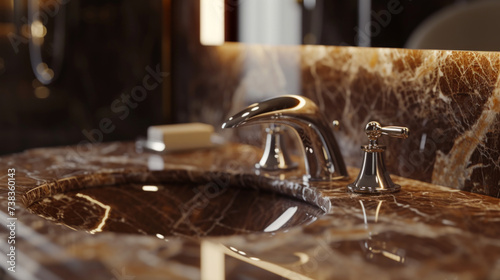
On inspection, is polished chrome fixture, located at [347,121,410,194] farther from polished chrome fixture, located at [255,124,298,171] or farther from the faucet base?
polished chrome fixture, located at [255,124,298,171]

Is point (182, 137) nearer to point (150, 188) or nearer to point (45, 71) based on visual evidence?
point (150, 188)

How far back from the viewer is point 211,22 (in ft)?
5.67

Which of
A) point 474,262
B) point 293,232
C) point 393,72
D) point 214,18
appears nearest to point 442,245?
point 474,262

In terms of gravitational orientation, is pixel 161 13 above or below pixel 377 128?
above

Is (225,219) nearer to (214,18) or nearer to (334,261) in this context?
(334,261)

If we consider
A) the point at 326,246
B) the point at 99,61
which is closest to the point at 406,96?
the point at 326,246

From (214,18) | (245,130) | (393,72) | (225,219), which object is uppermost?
(214,18)

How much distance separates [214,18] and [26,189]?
29.8 inches

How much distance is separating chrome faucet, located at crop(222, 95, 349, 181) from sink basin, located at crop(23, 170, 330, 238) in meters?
0.07

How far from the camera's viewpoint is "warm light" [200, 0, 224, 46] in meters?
1.68

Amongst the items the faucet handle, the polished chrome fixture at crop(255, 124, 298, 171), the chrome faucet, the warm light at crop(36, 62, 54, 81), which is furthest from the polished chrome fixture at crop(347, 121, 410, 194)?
the warm light at crop(36, 62, 54, 81)

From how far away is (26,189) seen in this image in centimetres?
117

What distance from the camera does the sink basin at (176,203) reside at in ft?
3.88

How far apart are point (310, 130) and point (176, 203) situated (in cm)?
33
